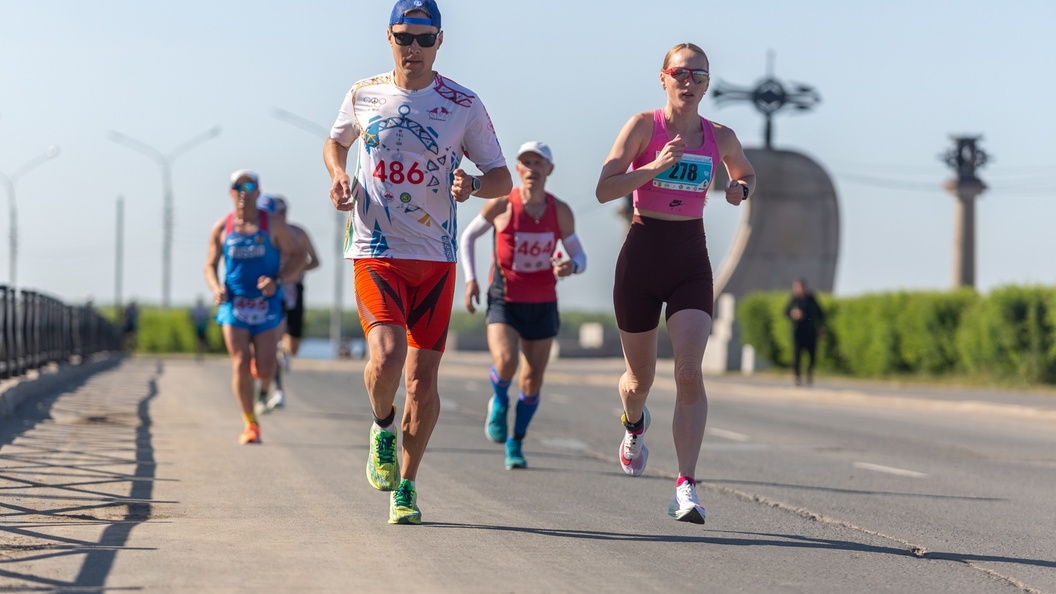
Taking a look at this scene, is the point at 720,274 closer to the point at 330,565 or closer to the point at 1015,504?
the point at 1015,504

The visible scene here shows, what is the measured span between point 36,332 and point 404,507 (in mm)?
13908

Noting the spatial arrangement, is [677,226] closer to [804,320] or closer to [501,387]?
[501,387]

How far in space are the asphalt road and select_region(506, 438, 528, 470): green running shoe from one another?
0.17m

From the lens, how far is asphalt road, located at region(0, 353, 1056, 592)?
20.1 ft

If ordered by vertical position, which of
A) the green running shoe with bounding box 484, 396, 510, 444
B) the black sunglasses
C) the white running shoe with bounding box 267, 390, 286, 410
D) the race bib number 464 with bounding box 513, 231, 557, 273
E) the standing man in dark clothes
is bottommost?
the white running shoe with bounding box 267, 390, 286, 410

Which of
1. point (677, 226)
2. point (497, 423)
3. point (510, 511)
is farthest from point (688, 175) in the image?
point (497, 423)

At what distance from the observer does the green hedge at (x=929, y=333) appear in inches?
1037

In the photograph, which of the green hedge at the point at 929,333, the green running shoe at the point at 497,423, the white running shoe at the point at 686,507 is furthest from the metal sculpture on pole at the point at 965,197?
the white running shoe at the point at 686,507

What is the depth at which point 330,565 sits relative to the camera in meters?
6.12

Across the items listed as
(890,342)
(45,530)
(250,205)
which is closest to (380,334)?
(45,530)

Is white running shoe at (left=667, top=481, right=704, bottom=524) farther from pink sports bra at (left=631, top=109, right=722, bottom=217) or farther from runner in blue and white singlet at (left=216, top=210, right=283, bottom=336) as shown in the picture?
runner in blue and white singlet at (left=216, top=210, right=283, bottom=336)

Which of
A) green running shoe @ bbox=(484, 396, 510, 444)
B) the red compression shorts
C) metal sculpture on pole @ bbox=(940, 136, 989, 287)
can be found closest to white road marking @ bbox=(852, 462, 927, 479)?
green running shoe @ bbox=(484, 396, 510, 444)

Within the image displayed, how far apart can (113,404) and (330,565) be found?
496 inches

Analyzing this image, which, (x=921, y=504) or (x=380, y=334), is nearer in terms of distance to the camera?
(x=380, y=334)
